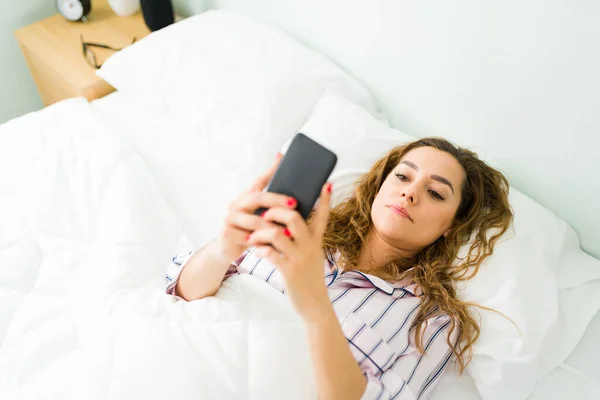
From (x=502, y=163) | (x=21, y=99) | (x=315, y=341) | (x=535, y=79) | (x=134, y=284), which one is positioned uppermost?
(x=535, y=79)

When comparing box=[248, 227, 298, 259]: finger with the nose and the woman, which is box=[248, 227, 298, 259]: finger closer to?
the woman

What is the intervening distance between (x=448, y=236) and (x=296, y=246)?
57 cm

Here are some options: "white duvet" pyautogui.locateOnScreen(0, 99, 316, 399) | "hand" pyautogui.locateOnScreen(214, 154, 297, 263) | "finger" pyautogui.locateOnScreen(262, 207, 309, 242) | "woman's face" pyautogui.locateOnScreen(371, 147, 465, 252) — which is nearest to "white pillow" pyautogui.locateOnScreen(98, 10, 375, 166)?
"white duvet" pyautogui.locateOnScreen(0, 99, 316, 399)

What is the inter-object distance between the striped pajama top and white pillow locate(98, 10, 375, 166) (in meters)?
0.42

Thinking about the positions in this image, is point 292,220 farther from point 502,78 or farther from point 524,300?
point 502,78

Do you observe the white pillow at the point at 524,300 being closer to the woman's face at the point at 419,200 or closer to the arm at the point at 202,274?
the woman's face at the point at 419,200

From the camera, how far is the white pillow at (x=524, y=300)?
96 cm

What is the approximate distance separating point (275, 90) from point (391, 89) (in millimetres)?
336

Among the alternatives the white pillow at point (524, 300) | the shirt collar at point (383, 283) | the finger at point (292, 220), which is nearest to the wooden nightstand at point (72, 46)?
the shirt collar at point (383, 283)

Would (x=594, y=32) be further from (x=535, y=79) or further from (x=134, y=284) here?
(x=134, y=284)

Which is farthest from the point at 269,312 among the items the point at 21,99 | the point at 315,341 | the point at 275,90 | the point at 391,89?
the point at 21,99

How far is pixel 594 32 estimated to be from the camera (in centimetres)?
97

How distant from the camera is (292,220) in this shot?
670mm

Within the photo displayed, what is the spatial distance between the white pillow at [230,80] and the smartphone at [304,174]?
587 millimetres
